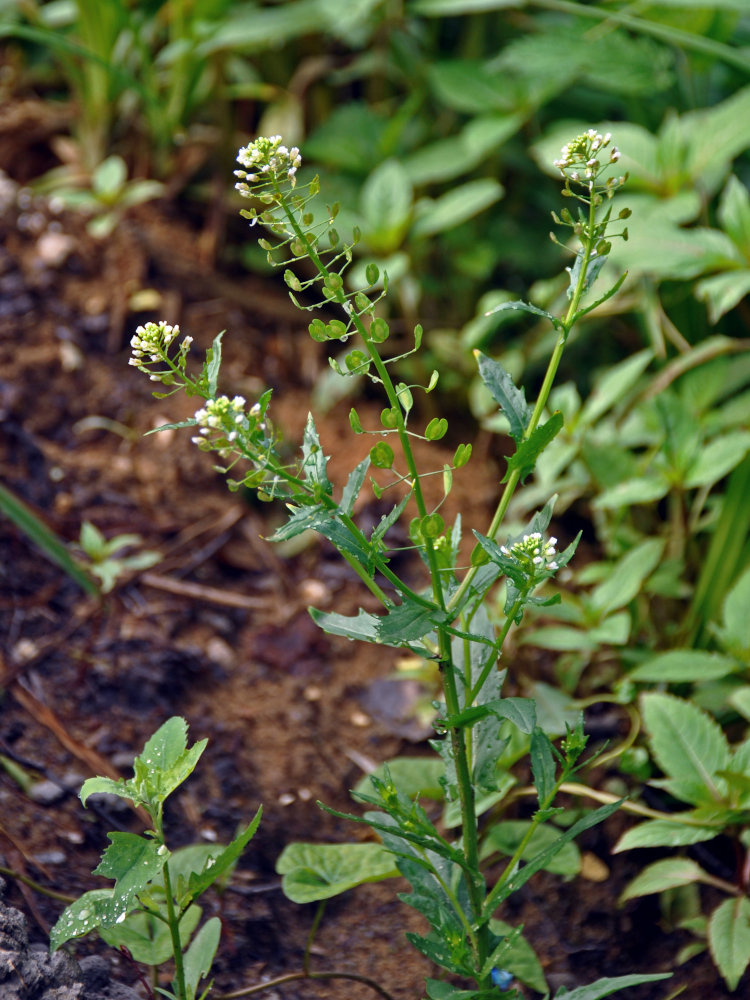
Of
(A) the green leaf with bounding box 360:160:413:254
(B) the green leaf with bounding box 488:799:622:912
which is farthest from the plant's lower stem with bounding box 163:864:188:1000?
(A) the green leaf with bounding box 360:160:413:254

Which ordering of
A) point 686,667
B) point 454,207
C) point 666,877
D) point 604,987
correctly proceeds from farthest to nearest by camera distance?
point 454,207 → point 686,667 → point 666,877 → point 604,987

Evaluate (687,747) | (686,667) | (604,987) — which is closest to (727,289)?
(686,667)

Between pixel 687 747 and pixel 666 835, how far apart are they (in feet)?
0.43

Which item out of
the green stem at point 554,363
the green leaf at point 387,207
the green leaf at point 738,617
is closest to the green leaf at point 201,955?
the green stem at point 554,363

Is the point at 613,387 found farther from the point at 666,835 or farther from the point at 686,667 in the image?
the point at 666,835

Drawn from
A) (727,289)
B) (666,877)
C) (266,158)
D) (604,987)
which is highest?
(266,158)

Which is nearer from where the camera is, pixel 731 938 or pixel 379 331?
pixel 379 331

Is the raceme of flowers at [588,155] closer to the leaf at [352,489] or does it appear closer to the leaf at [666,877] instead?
the leaf at [352,489]

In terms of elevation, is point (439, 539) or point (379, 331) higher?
point (379, 331)

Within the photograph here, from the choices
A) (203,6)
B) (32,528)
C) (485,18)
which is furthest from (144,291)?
(485,18)

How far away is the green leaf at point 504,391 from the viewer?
89cm

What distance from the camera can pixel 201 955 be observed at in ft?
3.19

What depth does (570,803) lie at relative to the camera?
1.41 meters

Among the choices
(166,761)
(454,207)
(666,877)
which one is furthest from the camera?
(454,207)
